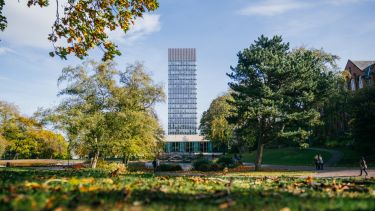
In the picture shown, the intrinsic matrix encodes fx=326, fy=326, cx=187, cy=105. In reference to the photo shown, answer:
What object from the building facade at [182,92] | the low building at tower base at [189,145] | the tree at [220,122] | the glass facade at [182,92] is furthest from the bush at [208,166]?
the glass facade at [182,92]

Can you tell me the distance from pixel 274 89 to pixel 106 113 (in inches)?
625

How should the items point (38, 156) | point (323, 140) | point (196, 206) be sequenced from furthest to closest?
point (38, 156) < point (323, 140) < point (196, 206)

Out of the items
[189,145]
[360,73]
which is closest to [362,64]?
[360,73]

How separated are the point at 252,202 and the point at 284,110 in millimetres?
27786

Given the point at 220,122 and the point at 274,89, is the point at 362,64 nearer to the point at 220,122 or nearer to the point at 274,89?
the point at 220,122

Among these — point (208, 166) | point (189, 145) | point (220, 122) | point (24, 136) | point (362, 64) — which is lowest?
point (208, 166)

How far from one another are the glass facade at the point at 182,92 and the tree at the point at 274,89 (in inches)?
5352

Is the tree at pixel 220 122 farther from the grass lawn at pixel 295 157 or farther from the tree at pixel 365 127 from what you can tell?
the tree at pixel 365 127

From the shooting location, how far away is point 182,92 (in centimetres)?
16950

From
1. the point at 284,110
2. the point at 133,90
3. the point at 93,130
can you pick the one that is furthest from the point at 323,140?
the point at 93,130

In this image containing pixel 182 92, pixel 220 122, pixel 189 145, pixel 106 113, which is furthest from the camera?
pixel 182 92

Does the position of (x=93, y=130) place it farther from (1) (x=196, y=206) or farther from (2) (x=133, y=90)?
(1) (x=196, y=206)

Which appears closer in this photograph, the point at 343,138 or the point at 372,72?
the point at 343,138

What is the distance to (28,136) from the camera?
68938mm
